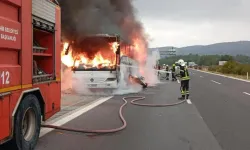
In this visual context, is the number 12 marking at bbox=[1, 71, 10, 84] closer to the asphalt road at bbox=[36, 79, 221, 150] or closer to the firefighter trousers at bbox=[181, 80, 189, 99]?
the asphalt road at bbox=[36, 79, 221, 150]

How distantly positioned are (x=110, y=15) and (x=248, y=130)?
36.2 feet

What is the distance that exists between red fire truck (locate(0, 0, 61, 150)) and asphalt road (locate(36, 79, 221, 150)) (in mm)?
654

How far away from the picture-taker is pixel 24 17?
208 inches

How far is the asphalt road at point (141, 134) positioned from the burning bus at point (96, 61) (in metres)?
4.82

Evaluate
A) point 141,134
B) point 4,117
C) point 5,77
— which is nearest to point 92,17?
point 141,134

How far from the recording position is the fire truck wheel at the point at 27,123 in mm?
5180

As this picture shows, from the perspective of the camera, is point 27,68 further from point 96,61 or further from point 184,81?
point 96,61

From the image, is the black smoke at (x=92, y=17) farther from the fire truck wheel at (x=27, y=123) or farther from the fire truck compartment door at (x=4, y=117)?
the fire truck compartment door at (x=4, y=117)

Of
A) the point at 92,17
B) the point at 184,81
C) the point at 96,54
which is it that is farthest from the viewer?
the point at 96,54

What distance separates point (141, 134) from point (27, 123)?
2515 mm

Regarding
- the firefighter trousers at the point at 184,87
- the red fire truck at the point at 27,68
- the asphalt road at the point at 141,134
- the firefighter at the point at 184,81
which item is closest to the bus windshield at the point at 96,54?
the firefighter at the point at 184,81

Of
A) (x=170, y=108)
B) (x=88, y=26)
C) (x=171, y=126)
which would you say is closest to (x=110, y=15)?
(x=88, y=26)

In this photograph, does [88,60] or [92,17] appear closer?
[92,17]

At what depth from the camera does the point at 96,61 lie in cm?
1593
